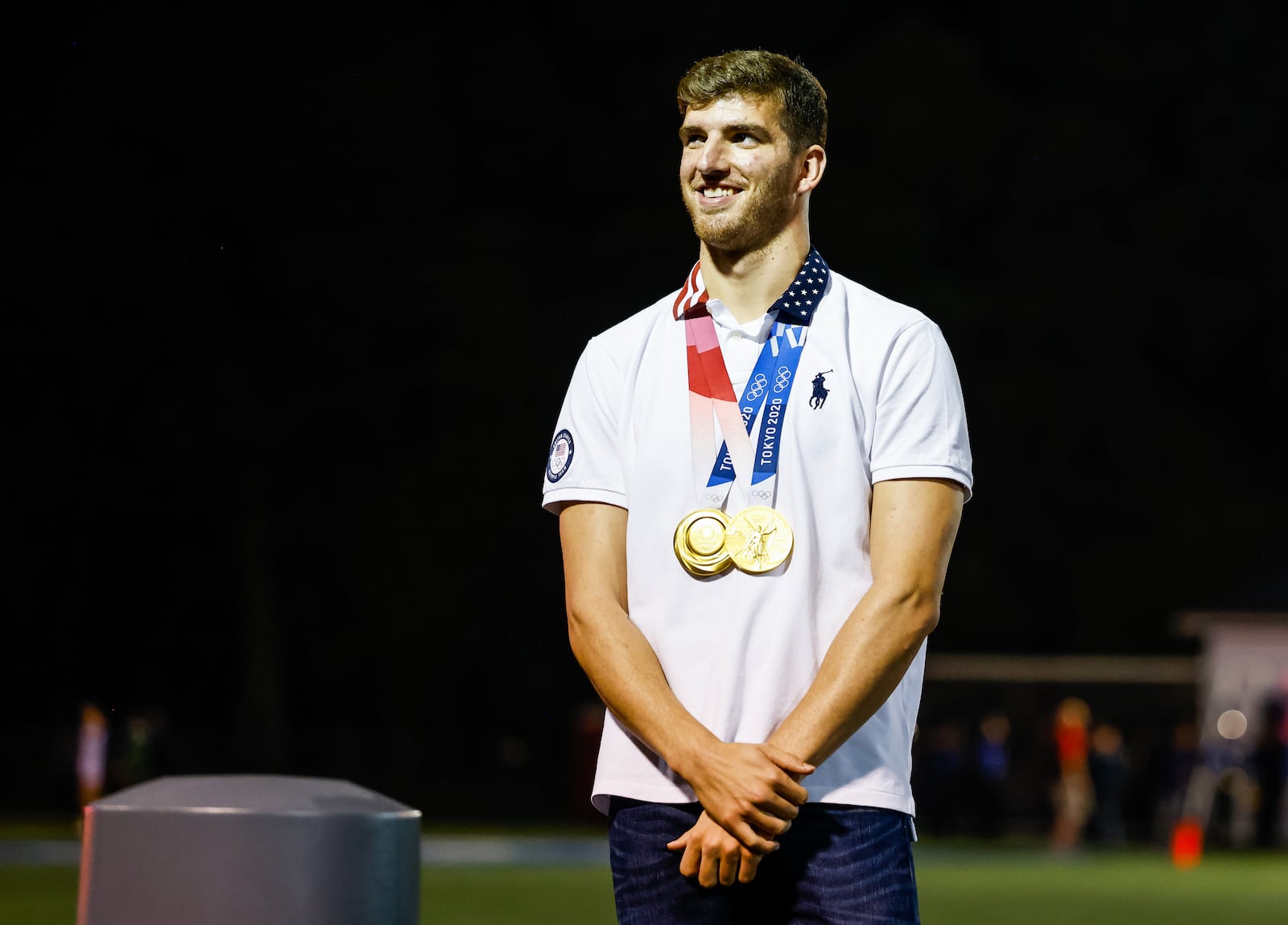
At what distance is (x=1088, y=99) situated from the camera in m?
52.9

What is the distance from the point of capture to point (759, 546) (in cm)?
360

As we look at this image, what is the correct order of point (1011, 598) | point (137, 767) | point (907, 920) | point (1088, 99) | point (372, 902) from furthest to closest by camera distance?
point (1088, 99) < point (1011, 598) < point (137, 767) < point (372, 902) < point (907, 920)

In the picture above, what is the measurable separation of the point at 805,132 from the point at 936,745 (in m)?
29.0

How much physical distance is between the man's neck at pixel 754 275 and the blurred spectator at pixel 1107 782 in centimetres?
2722

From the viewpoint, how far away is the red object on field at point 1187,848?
25.8 metres

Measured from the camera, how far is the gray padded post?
13.1 ft

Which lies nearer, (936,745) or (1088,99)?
(936,745)

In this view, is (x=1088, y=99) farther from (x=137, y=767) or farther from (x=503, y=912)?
(x=503, y=912)

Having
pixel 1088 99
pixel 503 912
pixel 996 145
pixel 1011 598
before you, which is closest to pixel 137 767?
pixel 503 912

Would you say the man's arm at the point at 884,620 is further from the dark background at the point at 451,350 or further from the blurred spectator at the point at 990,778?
the dark background at the point at 451,350

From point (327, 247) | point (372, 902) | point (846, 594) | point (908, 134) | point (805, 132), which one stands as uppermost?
point (908, 134)

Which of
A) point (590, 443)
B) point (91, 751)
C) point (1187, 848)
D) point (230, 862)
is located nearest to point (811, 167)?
point (590, 443)

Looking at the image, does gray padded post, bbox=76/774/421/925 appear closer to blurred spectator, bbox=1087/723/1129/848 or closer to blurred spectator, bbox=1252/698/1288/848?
blurred spectator, bbox=1087/723/1129/848

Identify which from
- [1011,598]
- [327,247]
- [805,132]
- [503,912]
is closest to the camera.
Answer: [805,132]
